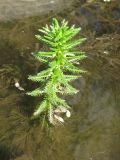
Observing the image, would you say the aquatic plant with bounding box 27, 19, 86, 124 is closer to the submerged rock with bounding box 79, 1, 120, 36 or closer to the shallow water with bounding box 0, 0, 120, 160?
the shallow water with bounding box 0, 0, 120, 160

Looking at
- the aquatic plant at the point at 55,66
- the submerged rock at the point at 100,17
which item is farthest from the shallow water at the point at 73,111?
the submerged rock at the point at 100,17

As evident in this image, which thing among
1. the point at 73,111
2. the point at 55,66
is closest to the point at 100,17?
the point at 73,111

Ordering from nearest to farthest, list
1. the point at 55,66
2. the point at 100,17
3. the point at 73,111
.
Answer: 1. the point at 55,66
2. the point at 73,111
3. the point at 100,17

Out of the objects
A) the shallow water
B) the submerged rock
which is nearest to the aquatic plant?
the shallow water

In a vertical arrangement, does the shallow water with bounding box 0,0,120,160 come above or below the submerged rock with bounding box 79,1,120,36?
below

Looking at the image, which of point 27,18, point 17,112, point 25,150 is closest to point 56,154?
point 25,150

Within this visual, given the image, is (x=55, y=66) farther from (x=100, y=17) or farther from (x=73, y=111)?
(x=100, y=17)
